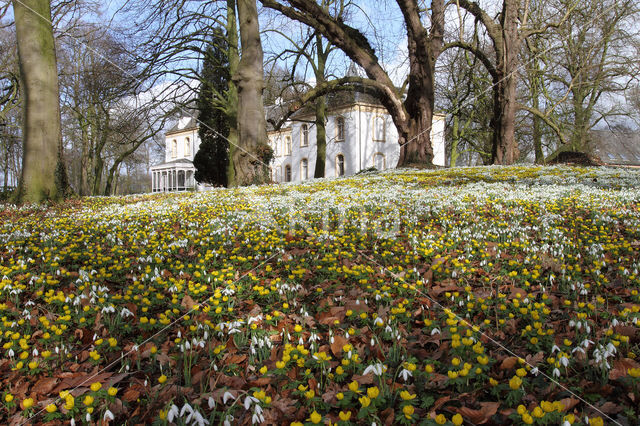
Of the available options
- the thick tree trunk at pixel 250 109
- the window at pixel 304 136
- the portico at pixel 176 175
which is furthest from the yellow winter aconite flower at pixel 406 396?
the portico at pixel 176 175

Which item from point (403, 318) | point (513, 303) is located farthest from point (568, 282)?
point (403, 318)

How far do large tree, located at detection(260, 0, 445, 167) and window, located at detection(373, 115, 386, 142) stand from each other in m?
23.8

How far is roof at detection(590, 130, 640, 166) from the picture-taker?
29406mm

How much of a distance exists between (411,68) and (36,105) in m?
12.8

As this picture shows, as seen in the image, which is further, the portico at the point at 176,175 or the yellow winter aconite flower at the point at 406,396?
the portico at the point at 176,175

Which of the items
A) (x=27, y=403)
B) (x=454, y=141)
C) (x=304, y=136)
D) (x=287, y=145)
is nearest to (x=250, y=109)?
(x=27, y=403)

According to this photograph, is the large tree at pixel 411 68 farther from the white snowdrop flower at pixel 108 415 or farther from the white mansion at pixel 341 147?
the white mansion at pixel 341 147

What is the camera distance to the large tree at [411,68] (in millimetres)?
14820

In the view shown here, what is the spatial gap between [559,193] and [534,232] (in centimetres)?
328

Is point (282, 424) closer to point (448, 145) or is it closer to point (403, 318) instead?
point (403, 318)

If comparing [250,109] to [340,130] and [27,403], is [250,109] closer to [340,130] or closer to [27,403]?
[27,403]

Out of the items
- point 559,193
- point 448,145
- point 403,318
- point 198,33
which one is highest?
point 198,33

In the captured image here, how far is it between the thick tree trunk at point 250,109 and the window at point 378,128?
27858mm

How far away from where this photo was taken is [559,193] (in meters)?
7.55
